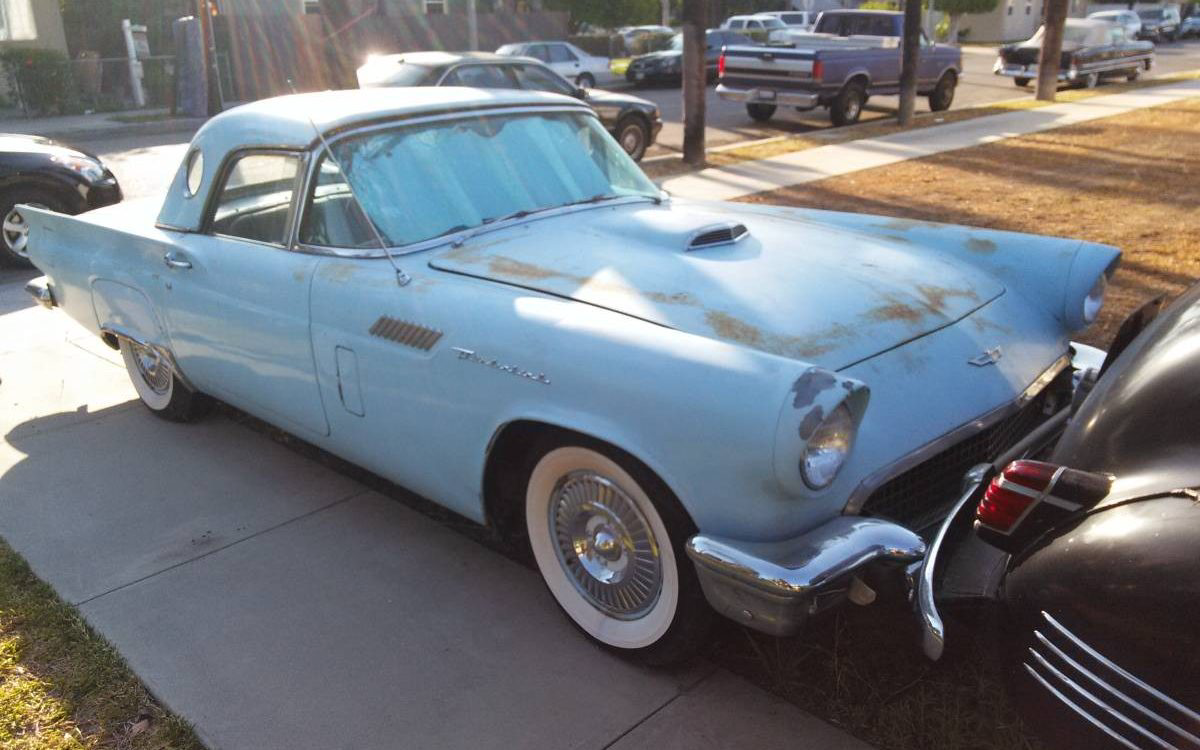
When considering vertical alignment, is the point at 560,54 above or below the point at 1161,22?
below

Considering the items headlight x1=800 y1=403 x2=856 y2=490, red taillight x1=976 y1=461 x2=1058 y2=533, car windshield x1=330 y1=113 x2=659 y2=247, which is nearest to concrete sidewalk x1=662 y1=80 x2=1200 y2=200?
car windshield x1=330 y1=113 x2=659 y2=247

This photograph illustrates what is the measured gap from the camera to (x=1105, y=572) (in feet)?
6.13

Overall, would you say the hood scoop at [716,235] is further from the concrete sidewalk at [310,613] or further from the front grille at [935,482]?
the concrete sidewalk at [310,613]

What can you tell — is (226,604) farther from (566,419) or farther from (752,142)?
(752,142)

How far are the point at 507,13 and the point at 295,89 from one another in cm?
1230

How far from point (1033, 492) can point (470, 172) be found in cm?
237

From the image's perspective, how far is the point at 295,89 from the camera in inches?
861

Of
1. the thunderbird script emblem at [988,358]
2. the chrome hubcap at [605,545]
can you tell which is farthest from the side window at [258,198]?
the thunderbird script emblem at [988,358]

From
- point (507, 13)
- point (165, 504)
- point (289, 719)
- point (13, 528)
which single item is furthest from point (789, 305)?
point (507, 13)

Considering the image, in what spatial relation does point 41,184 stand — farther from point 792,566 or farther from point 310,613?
point 792,566

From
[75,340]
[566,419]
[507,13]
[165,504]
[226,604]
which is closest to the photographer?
[566,419]

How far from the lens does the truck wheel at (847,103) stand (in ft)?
50.5

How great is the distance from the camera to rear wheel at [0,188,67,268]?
317 inches

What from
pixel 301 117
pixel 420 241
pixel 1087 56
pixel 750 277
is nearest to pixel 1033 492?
pixel 750 277
